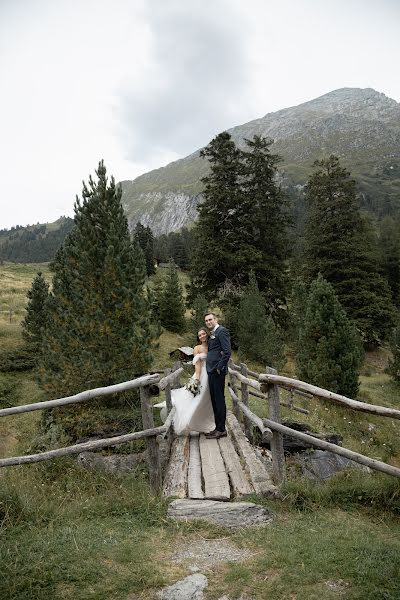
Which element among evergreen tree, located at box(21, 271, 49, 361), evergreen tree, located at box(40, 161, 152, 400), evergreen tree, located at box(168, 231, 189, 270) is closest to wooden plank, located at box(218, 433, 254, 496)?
evergreen tree, located at box(40, 161, 152, 400)

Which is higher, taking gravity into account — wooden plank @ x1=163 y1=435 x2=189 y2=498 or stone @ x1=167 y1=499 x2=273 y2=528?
stone @ x1=167 y1=499 x2=273 y2=528

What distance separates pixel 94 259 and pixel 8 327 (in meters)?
22.1

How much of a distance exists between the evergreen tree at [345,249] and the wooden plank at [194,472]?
88.5 ft

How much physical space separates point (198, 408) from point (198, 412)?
12cm

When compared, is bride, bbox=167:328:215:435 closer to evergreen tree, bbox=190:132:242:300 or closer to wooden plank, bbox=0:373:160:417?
wooden plank, bbox=0:373:160:417

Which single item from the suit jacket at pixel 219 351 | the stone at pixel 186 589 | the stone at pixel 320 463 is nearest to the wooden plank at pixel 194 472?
the suit jacket at pixel 219 351

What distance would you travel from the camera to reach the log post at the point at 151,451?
541 centimetres

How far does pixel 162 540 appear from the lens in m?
4.07

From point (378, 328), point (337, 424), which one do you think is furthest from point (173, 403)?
point (378, 328)

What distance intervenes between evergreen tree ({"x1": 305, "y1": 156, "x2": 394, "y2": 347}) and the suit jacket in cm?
2681

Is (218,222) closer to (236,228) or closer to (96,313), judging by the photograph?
(236,228)

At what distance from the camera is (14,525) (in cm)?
420

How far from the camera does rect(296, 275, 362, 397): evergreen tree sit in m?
15.9

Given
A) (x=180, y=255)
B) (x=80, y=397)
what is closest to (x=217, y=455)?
(x=80, y=397)
